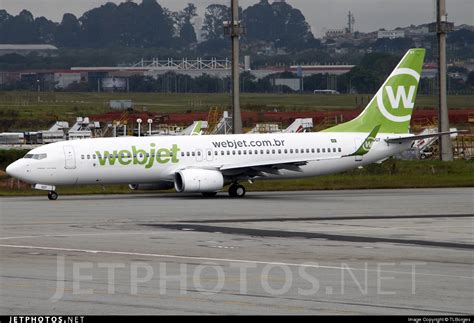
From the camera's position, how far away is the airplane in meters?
49.5

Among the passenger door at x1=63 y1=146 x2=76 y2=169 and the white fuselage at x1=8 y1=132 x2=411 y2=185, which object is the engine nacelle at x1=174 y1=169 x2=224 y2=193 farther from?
the passenger door at x1=63 y1=146 x2=76 y2=169

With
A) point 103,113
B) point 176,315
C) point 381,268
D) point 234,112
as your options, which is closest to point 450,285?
point 381,268

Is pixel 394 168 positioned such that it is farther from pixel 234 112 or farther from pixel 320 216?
pixel 320 216

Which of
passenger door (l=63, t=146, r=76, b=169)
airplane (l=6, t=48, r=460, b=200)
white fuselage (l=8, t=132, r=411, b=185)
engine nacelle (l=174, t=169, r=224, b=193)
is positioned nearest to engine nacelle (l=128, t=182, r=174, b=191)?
airplane (l=6, t=48, r=460, b=200)

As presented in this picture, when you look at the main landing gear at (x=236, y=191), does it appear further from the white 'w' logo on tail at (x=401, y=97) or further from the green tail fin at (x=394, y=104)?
the white 'w' logo on tail at (x=401, y=97)

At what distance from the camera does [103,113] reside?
127875 millimetres

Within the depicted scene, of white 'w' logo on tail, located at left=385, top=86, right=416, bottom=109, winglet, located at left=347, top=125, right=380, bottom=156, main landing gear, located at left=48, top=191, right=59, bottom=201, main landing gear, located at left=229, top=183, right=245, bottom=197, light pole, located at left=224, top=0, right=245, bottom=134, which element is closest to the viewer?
main landing gear, located at left=48, top=191, right=59, bottom=201

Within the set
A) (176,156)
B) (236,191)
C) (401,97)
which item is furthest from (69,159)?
(401,97)

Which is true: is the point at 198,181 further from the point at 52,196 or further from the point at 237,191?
the point at 52,196

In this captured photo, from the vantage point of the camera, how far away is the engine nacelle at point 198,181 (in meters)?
49.3

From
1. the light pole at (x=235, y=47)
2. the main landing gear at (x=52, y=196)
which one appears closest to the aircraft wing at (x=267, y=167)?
the main landing gear at (x=52, y=196)

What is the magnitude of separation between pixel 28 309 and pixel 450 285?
8023 mm

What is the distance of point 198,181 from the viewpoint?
1945 inches

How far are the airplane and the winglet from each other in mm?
22
